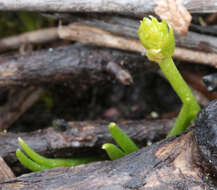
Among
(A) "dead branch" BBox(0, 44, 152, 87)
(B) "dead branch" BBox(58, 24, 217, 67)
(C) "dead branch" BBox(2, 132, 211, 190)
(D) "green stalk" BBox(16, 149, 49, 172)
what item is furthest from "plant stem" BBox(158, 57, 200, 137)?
(D) "green stalk" BBox(16, 149, 49, 172)

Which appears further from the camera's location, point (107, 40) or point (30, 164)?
point (107, 40)

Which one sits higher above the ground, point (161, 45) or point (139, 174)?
point (161, 45)

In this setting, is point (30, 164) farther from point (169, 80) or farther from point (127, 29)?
point (127, 29)

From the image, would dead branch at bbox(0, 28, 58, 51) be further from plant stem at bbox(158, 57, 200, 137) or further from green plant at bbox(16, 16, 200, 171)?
plant stem at bbox(158, 57, 200, 137)

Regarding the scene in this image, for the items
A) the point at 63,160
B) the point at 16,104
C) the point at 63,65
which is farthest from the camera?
the point at 16,104

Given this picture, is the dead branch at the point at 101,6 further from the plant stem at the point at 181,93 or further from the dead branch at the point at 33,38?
the dead branch at the point at 33,38

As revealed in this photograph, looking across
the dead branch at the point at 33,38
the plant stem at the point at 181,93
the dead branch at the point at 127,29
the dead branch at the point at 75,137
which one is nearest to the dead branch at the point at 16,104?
the dead branch at the point at 33,38

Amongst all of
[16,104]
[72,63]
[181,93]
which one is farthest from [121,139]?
[16,104]
